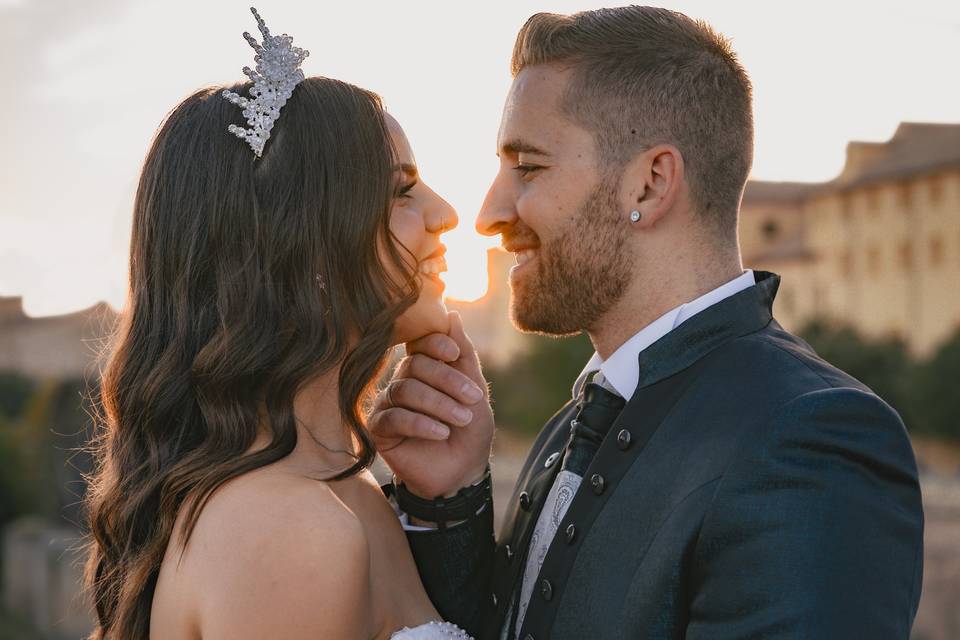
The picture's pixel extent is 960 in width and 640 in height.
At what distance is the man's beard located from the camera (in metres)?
3.11

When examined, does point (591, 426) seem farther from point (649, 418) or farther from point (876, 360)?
point (876, 360)

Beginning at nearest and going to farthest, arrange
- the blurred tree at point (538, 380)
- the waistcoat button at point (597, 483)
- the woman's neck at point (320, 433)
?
the waistcoat button at point (597, 483) → the woman's neck at point (320, 433) → the blurred tree at point (538, 380)

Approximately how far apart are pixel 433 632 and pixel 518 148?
1346mm

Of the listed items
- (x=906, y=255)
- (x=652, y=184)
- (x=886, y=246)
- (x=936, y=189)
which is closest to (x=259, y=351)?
(x=652, y=184)

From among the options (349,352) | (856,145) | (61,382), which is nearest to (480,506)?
(349,352)

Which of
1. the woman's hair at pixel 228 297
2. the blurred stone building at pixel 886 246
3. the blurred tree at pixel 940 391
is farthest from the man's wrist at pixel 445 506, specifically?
the blurred stone building at pixel 886 246

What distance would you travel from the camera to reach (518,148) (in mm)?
3338

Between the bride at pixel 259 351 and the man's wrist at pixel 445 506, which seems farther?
the man's wrist at pixel 445 506

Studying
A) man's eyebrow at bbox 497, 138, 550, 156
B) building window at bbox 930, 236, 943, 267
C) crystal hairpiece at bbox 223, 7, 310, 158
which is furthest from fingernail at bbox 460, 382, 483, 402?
building window at bbox 930, 236, 943, 267

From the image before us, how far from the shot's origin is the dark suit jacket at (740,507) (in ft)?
7.69

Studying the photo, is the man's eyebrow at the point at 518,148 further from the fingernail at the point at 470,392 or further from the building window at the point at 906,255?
the building window at the point at 906,255

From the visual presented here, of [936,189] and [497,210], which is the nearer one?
[497,210]

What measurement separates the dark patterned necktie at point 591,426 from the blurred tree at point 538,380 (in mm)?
39051

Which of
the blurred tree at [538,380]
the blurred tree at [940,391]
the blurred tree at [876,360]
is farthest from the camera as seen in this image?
the blurred tree at [538,380]
